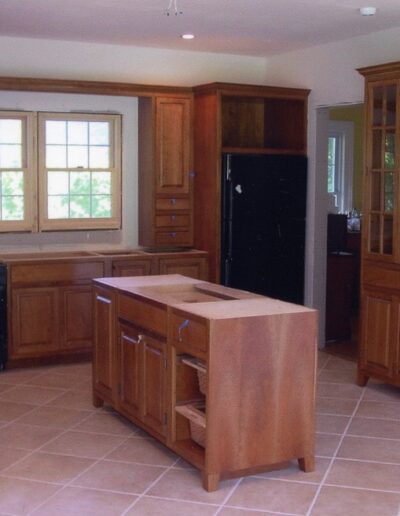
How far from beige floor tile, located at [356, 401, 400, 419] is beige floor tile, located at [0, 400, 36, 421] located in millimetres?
2178

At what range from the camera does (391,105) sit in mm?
5660

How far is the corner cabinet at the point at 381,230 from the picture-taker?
561 cm

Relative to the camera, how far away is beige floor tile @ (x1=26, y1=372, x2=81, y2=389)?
19.7 ft

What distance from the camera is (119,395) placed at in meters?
4.99

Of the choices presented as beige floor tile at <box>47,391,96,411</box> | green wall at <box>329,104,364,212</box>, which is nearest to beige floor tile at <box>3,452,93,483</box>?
beige floor tile at <box>47,391,96,411</box>

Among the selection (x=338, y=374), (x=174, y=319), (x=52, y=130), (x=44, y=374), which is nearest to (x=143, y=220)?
(x=52, y=130)

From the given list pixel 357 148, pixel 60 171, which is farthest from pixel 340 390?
pixel 357 148

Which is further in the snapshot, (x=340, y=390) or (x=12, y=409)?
(x=340, y=390)

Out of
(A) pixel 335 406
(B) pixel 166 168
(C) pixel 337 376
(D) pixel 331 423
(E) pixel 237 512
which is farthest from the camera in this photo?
(B) pixel 166 168

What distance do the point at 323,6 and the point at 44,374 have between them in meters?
3.40

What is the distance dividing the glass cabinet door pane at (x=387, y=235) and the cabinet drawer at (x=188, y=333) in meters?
2.09

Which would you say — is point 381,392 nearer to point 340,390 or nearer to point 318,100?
point 340,390

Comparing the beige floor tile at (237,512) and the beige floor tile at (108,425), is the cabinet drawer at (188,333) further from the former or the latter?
the beige floor tile at (108,425)

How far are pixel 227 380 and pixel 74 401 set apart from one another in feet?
6.39
